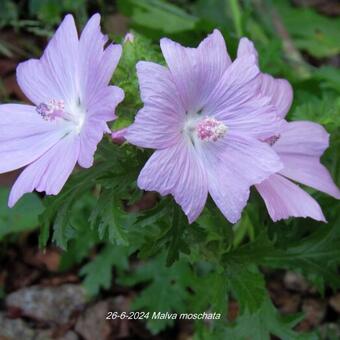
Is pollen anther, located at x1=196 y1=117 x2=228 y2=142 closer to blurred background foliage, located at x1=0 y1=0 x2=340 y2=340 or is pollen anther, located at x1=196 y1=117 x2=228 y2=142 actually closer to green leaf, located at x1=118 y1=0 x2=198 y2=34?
blurred background foliage, located at x1=0 y1=0 x2=340 y2=340

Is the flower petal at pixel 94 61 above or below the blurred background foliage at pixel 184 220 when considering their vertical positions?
above

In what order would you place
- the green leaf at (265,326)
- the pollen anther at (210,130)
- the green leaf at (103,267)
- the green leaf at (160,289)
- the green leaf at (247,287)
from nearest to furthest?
the pollen anther at (210,130)
the green leaf at (247,287)
the green leaf at (265,326)
the green leaf at (160,289)
the green leaf at (103,267)

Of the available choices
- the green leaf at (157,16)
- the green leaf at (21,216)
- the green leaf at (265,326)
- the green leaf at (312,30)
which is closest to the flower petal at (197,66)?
the green leaf at (265,326)

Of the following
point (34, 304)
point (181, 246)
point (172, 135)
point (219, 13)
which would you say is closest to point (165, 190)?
point (172, 135)

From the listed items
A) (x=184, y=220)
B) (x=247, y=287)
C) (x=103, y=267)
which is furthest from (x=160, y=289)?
(x=184, y=220)

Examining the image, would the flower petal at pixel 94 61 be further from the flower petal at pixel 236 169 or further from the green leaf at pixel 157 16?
the green leaf at pixel 157 16

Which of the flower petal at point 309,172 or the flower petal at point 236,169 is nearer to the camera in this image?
the flower petal at point 236,169

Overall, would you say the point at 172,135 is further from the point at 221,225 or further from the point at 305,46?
the point at 305,46
